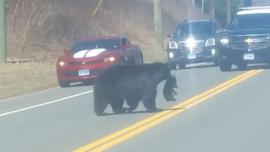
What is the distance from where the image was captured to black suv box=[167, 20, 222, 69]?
1441 inches

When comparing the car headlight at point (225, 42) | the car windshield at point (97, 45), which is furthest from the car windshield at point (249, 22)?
the car windshield at point (97, 45)

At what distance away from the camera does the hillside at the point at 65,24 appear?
4378 centimetres

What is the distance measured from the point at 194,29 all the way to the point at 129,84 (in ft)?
65.3

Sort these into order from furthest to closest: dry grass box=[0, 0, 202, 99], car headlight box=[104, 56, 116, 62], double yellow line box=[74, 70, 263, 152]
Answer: dry grass box=[0, 0, 202, 99] → car headlight box=[104, 56, 116, 62] → double yellow line box=[74, 70, 263, 152]

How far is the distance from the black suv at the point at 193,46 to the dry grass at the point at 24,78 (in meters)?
4.65

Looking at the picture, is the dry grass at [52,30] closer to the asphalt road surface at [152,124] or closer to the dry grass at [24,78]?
the dry grass at [24,78]

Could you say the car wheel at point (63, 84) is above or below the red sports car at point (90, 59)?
A: below

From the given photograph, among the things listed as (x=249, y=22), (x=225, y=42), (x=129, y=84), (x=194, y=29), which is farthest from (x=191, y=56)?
(x=129, y=84)

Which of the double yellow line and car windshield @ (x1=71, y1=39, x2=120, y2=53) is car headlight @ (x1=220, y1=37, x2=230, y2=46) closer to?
car windshield @ (x1=71, y1=39, x2=120, y2=53)

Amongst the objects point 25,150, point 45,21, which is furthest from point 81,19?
point 25,150

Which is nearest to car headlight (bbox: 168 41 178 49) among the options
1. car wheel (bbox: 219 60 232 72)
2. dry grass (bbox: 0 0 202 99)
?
dry grass (bbox: 0 0 202 99)

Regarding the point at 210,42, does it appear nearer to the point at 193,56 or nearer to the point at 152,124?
the point at 193,56

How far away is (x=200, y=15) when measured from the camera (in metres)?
87.2

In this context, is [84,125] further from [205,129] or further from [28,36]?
[28,36]
